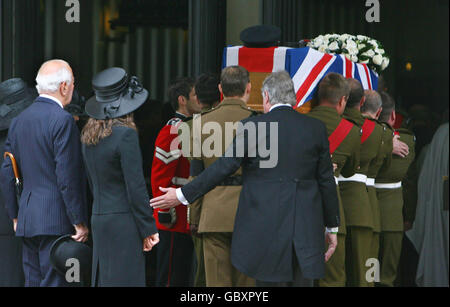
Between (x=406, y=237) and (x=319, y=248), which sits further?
(x=406, y=237)

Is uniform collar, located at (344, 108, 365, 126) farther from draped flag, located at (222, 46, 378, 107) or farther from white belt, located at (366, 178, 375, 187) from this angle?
white belt, located at (366, 178, 375, 187)

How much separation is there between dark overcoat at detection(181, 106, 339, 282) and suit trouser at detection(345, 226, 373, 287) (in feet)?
4.63

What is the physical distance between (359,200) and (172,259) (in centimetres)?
142

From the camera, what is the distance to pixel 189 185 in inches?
191

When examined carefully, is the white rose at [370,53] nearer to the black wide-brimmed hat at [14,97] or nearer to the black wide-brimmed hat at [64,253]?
the black wide-brimmed hat at [14,97]

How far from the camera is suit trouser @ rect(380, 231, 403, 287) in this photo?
23.1 ft

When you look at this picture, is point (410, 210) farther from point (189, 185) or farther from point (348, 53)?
point (189, 185)

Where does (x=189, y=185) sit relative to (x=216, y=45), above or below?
below

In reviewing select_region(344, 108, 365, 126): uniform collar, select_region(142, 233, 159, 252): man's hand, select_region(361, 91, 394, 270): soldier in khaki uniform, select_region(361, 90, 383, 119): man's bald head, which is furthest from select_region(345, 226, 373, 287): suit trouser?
select_region(142, 233, 159, 252): man's hand

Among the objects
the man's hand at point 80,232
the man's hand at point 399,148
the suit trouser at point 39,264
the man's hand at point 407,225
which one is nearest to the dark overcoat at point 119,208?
the man's hand at point 80,232

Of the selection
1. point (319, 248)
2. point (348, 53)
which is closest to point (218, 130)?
point (319, 248)

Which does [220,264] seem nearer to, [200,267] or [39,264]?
[200,267]

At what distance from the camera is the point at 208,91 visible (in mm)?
5871

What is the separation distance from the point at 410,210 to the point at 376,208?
1.05 m
